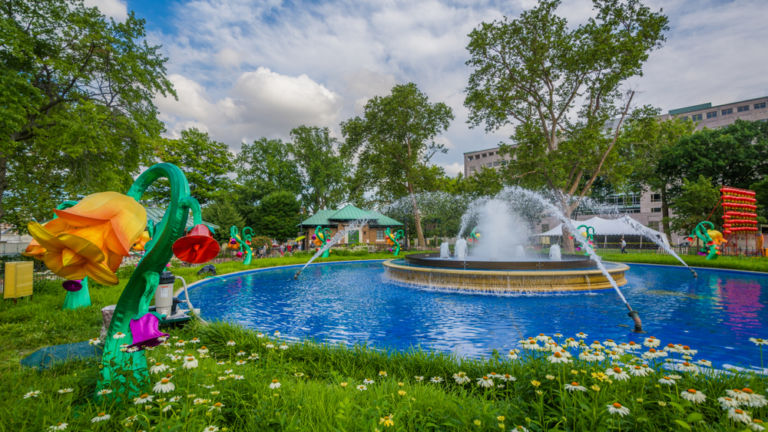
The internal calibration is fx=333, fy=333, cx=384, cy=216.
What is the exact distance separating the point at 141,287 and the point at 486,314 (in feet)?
26.3

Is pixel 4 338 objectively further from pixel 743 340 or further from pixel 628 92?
pixel 628 92

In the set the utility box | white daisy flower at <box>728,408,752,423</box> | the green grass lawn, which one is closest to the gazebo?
the utility box

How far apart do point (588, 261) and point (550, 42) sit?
18.3 meters

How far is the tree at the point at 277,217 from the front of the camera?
44.4 metres

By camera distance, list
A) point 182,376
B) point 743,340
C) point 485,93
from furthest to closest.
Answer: point 485,93
point 743,340
point 182,376

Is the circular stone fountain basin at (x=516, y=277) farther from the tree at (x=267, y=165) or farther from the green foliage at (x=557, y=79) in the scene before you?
the tree at (x=267, y=165)

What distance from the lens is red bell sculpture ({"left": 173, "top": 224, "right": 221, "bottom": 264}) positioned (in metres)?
2.32

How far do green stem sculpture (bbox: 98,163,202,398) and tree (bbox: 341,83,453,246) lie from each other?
3220 cm

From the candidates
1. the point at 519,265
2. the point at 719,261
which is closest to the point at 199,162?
the point at 519,265

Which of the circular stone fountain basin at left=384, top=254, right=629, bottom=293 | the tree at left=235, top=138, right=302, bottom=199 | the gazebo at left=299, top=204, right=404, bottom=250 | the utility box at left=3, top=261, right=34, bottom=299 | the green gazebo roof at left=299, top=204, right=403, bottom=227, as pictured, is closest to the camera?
the utility box at left=3, top=261, right=34, bottom=299

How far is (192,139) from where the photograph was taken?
35.9 metres

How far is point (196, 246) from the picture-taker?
94.3 inches

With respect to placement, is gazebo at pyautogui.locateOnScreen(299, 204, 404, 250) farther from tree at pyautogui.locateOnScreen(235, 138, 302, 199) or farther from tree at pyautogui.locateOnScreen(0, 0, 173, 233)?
tree at pyautogui.locateOnScreen(0, 0, 173, 233)

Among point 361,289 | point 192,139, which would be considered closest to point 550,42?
point 361,289
